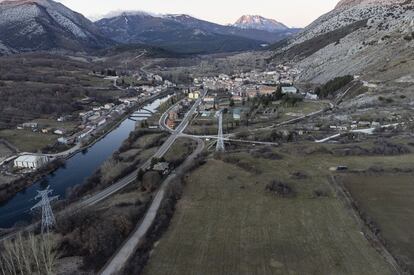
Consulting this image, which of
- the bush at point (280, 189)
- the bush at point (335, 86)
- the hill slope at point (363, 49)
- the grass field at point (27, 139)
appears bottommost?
the grass field at point (27, 139)

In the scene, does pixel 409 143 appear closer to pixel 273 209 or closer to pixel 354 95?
pixel 273 209

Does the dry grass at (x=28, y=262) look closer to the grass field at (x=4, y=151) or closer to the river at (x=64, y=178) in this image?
the river at (x=64, y=178)

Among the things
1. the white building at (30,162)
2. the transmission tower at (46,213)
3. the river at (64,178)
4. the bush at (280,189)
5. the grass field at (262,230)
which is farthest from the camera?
the white building at (30,162)

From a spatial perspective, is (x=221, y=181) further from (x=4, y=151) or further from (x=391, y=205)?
(x=4, y=151)

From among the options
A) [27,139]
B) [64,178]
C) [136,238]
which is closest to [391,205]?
[136,238]

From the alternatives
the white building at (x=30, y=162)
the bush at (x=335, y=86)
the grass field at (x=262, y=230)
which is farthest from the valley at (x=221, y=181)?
the bush at (x=335, y=86)

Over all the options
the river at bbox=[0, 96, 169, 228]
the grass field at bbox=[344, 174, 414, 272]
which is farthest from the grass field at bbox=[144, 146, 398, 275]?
the river at bbox=[0, 96, 169, 228]

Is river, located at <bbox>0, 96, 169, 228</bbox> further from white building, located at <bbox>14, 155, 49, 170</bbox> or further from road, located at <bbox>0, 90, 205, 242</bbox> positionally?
road, located at <bbox>0, 90, 205, 242</bbox>
